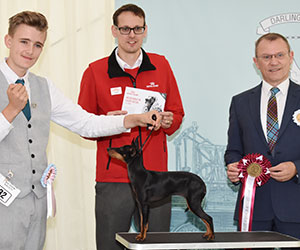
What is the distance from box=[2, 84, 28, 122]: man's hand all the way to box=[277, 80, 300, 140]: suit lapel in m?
1.39

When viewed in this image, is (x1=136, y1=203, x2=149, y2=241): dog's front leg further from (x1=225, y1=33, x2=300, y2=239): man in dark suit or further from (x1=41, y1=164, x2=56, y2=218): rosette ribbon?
(x1=225, y1=33, x2=300, y2=239): man in dark suit

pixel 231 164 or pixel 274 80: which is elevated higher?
pixel 274 80

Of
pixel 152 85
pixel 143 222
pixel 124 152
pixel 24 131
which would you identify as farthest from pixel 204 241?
pixel 152 85

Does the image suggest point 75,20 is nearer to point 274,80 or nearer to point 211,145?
point 211,145

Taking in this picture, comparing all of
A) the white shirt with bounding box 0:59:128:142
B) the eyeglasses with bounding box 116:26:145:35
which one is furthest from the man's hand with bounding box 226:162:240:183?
the eyeglasses with bounding box 116:26:145:35

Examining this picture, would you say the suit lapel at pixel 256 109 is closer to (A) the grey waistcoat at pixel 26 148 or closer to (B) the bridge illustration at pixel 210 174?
(B) the bridge illustration at pixel 210 174

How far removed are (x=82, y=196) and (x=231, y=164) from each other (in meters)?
1.40

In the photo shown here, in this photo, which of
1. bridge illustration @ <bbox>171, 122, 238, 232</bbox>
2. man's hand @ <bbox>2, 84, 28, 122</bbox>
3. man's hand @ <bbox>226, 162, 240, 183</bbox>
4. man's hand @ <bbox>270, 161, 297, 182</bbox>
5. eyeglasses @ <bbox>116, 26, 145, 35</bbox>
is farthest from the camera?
bridge illustration @ <bbox>171, 122, 238, 232</bbox>

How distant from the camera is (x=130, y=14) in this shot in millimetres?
2520

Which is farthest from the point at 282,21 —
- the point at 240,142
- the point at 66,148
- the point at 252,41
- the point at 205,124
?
the point at 66,148

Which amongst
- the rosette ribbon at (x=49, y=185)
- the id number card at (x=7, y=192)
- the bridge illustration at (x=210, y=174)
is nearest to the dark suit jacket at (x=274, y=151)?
the bridge illustration at (x=210, y=174)

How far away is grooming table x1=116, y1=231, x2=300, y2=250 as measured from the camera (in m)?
1.82

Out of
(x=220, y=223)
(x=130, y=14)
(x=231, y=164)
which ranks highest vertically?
(x=130, y=14)

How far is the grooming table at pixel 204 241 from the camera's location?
1.82 meters
